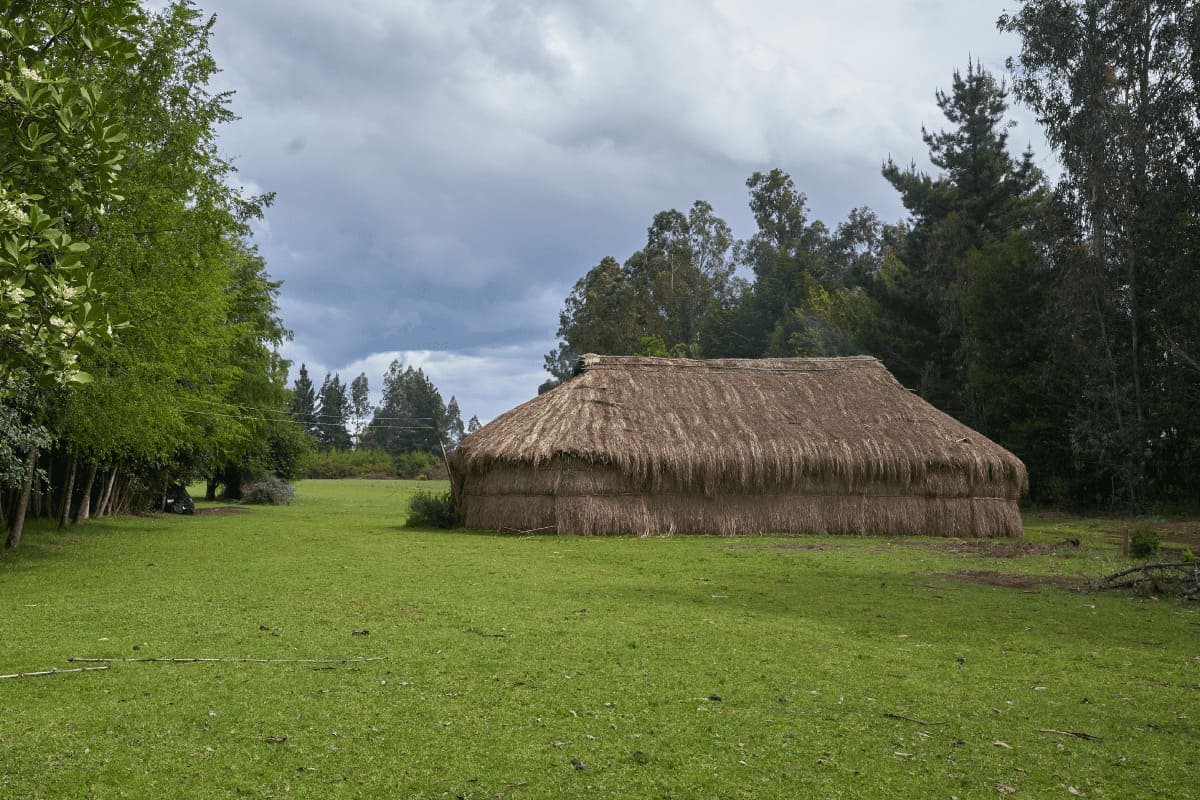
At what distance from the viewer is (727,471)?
16.5 m

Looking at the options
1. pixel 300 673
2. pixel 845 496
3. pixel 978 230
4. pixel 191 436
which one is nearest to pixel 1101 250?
pixel 978 230

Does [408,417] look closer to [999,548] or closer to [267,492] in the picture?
[267,492]

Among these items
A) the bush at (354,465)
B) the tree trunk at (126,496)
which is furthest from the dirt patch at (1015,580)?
the bush at (354,465)

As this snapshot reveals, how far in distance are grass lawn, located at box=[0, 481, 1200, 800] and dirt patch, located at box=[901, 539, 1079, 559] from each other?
10.2 feet

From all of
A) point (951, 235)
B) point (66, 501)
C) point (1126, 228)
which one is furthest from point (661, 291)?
point (66, 501)

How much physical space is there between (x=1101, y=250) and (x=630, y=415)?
14114mm

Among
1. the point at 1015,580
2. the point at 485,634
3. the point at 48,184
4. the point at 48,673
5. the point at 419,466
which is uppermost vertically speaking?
the point at 419,466

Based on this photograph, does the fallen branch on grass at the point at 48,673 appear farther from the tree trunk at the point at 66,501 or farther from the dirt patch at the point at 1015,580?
the tree trunk at the point at 66,501

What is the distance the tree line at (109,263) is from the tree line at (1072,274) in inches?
789

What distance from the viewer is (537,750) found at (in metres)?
3.92

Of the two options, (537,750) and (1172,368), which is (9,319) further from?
(1172,368)

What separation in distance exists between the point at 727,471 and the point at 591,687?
11.8 m

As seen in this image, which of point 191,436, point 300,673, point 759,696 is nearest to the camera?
point 759,696

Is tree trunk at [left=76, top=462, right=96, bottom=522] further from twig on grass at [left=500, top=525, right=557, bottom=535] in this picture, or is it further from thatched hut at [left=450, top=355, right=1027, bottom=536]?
twig on grass at [left=500, top=525, right=557, bottom=535]
